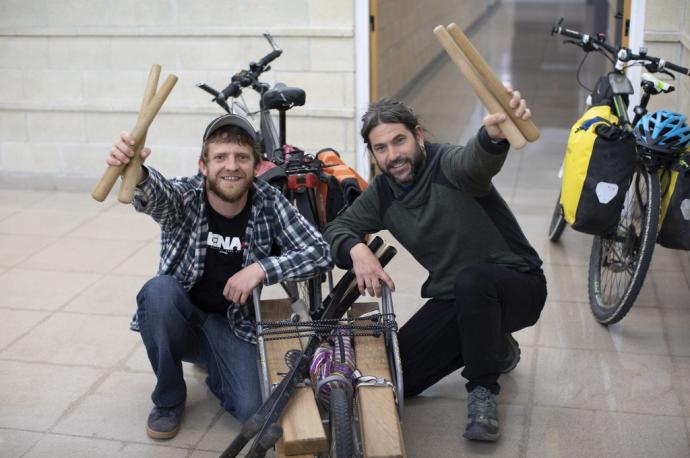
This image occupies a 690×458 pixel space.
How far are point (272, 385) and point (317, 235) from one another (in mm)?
563

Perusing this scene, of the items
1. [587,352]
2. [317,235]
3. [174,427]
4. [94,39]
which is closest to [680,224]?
Answer: [587,352]

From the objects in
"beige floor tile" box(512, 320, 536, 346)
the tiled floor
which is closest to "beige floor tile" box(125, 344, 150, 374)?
the tiled floor

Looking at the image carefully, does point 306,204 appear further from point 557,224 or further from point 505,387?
point 557,224

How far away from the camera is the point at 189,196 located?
323 cm

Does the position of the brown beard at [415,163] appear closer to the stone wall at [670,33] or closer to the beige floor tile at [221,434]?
the beige floor tile at [221,434]

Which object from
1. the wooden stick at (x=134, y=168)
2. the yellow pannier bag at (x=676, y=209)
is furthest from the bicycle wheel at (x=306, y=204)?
the yellow pannier bag at (x=676, y=209)

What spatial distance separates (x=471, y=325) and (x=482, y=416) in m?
0.32

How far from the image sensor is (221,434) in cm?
334

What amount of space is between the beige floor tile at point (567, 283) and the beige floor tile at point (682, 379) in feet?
2.18

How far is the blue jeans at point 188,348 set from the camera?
125 inches

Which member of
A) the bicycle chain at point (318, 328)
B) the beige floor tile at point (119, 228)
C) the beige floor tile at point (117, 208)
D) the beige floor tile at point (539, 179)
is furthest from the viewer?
the beige floor tile at point (539, 179)

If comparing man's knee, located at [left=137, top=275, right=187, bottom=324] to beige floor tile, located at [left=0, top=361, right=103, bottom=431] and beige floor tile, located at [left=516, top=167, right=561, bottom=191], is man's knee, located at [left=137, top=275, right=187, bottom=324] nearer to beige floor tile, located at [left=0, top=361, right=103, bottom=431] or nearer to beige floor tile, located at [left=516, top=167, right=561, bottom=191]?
beige floor tile, located at [left=0, top=361, right=103, bottom=431]

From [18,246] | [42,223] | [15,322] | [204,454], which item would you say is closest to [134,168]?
[204,454]

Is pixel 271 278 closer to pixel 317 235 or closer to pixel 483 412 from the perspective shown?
pixel 317 235
